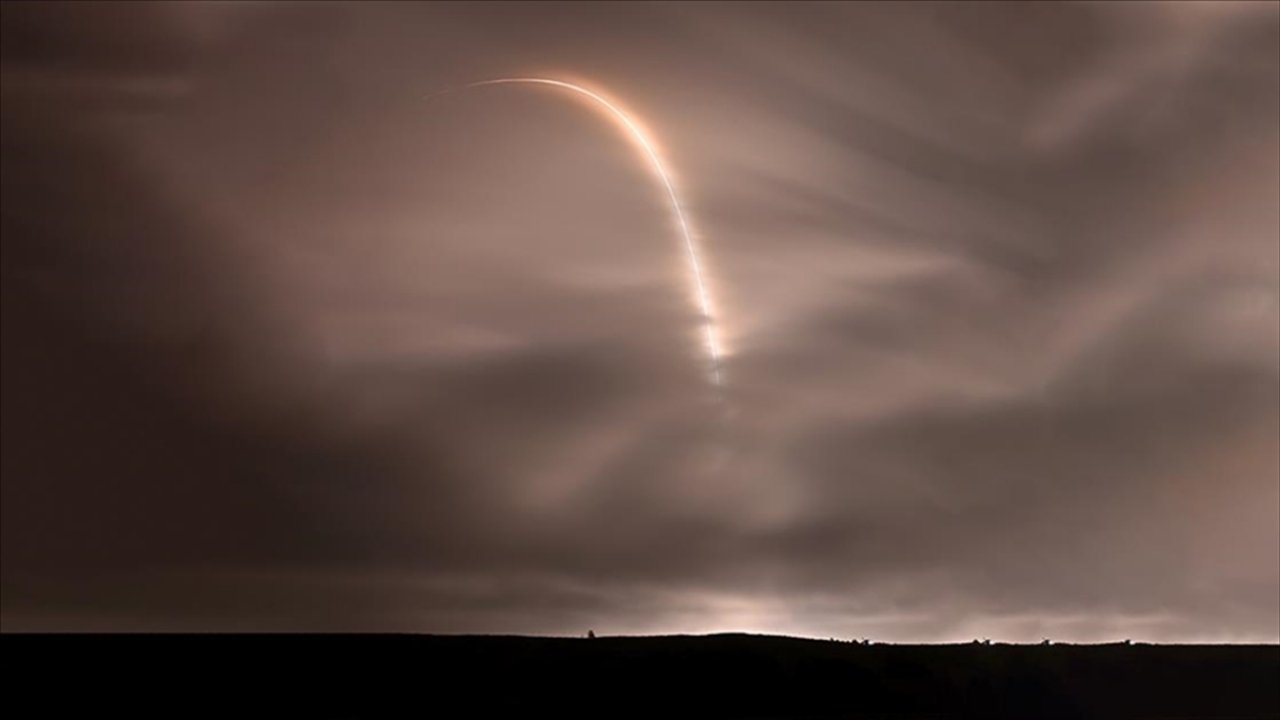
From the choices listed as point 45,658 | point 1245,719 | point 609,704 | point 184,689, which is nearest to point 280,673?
point 184,689

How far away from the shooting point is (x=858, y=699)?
6809 millimetres

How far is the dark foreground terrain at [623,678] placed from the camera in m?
6.12

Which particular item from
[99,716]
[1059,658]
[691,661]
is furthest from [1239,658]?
[99,716]

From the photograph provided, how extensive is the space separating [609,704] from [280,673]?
4.25 feet

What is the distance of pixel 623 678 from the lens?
654 cm

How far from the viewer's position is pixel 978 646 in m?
7.12

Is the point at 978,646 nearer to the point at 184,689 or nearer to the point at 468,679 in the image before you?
the point at 468,679

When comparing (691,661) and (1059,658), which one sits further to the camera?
(1059,658)

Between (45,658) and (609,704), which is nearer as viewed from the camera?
(45,658)

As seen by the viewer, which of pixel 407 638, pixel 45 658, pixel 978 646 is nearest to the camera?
pixel 45 658

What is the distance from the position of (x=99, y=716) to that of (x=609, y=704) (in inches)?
76.3

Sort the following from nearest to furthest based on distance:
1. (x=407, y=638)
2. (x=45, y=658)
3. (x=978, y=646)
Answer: (x=45, y=658)
(x=407, y=638)
(x=978, y=646)

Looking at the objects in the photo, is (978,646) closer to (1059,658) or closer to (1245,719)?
(1059,658)

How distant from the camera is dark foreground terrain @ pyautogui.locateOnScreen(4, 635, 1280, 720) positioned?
→ 241 inches
